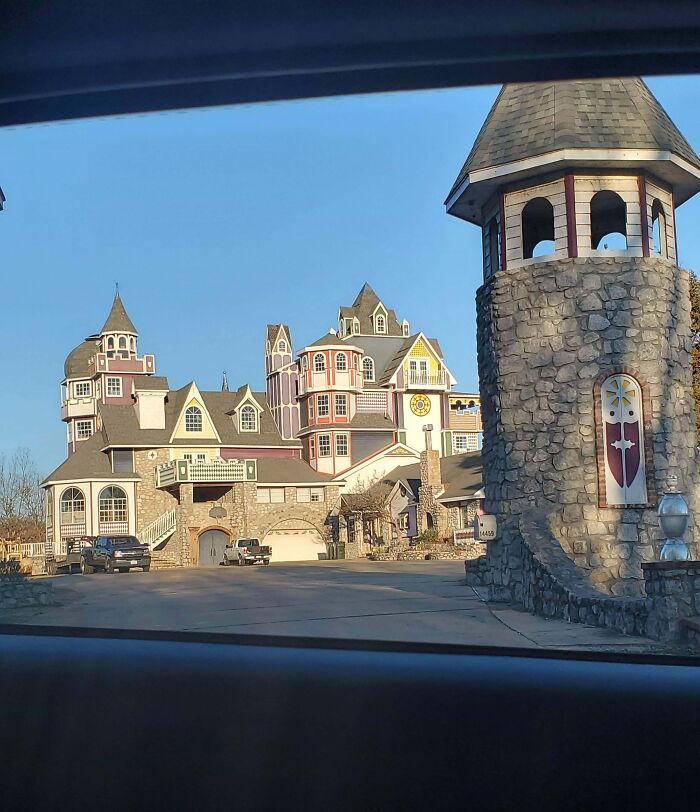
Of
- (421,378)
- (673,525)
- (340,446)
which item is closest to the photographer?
(421,378)

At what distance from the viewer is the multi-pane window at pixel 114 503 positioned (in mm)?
5781

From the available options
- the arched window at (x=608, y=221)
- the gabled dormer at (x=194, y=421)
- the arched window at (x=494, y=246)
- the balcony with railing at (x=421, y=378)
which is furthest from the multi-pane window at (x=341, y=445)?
the arched window at (x=608, y=221)

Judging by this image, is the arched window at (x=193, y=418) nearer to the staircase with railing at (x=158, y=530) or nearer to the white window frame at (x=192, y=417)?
the white window frame at (x=192, y=417)

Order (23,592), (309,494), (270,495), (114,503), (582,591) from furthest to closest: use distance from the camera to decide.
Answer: (114,503) → (309,494) → (270,495) → (582,591) → (23,592)

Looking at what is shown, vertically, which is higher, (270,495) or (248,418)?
(248,418)

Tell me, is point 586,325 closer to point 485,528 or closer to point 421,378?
point 485,528

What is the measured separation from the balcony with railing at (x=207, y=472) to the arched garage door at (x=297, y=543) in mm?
383

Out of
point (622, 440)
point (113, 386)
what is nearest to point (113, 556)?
point (113, 386)

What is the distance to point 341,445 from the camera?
5184 millimetres

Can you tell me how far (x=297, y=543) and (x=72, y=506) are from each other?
1268 mm

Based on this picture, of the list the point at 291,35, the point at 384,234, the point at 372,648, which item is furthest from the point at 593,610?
the point at 291,35

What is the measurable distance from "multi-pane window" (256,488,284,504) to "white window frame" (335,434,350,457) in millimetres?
479

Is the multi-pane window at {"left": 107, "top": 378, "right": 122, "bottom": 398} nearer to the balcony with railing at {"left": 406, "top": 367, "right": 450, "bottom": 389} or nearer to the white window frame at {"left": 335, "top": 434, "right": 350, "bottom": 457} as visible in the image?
the white window frame at {"left": 335, "top": 434, "right": 350, "bottom": 457}

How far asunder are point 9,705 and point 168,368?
2.45m
